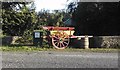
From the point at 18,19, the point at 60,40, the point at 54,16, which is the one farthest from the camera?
the point at 54,16

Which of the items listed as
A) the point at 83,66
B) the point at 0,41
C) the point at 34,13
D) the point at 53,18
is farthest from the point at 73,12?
the point at 83,66

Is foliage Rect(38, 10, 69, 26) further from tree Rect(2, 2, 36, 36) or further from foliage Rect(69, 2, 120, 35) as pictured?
foliage Rect(69, 2, 120, 35)

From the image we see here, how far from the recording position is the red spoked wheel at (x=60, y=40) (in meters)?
27.8

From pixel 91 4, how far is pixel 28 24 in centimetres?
962

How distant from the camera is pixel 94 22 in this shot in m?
37.1

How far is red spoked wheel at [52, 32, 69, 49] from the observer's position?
91.3ft

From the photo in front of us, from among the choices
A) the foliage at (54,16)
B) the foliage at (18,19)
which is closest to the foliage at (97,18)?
the foliage at (18,19)

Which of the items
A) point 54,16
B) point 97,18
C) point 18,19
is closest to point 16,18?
point 18,19

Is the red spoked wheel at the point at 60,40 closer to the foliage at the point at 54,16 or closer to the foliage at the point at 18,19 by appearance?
the foliage at the point at 18,19

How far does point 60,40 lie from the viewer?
28.0 metres

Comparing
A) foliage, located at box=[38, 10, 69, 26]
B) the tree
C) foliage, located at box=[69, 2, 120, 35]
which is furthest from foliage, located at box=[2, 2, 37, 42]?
foliage, located at box=[38, 10, 69, 26]

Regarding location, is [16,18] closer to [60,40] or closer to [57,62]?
[60,40]

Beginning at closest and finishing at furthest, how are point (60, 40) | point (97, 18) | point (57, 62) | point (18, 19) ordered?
point (57, 62), point (60, 40), point (97, 18), point (18, 19)

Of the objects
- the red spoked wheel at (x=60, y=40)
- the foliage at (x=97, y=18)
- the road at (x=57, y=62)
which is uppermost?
the foliage at (x=97, y=18)
